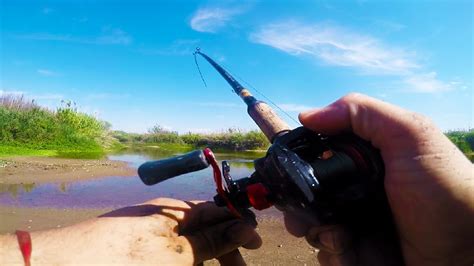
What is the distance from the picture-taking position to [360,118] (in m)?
1.71

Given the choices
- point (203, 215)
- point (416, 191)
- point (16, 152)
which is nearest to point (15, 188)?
point (16, 152)

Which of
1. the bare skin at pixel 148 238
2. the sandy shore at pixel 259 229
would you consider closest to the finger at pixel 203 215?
the bare skin at pixel 148 238

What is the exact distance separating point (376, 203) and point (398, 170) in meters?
0.18

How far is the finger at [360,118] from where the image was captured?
5.26 feet

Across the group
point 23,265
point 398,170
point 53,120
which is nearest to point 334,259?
point 398,170

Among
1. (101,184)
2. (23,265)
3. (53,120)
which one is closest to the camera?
(23,265)

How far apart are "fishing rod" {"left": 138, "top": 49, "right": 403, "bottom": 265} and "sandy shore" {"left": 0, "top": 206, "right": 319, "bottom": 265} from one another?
5.19m

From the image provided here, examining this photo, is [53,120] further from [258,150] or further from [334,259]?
[334,259]

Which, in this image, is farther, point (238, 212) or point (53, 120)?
point (53, 120)

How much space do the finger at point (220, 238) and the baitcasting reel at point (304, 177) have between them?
16 centimetres

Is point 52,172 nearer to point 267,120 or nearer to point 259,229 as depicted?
point 259,229

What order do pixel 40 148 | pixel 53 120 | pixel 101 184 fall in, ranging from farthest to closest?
1. pixel 53 120
2. pixel 40 148
3. pixel 101 184

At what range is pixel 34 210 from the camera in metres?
10.7

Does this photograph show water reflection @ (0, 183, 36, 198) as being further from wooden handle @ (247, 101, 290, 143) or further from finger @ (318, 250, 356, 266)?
finger @ (318, 250, 356, 266)
